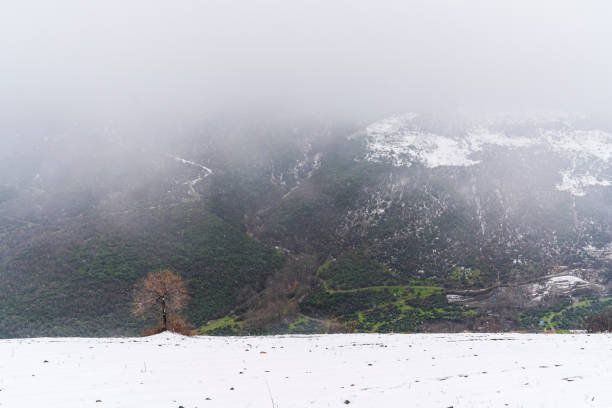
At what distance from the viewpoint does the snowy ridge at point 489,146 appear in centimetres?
16125

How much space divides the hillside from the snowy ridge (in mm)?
866

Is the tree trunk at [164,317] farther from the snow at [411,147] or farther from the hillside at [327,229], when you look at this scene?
the snow at [411,147]

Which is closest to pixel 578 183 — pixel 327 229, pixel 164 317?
pixel 327 229

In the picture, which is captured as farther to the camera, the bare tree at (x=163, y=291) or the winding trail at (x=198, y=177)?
the winding trail at (x=198, y=177)

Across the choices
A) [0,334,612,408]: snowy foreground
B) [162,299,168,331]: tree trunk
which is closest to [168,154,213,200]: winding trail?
[162,299,168,331]: tree trunk

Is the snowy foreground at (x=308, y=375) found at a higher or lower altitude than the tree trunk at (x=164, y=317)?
higher

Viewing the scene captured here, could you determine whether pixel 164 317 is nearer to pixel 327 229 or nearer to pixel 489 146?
pixel 327 229

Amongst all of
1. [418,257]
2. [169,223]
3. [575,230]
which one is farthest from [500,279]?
[169,223]

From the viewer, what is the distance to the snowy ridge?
161250mm

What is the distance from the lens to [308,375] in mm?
12516

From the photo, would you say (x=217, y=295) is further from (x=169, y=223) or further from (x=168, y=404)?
(x=168, y=404)

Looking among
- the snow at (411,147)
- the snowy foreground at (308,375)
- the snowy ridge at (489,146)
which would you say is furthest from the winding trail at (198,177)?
the snowy foreground at (308,375)

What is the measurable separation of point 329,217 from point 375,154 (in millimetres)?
40526

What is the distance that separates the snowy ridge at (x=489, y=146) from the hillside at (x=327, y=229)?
2.84 feet
